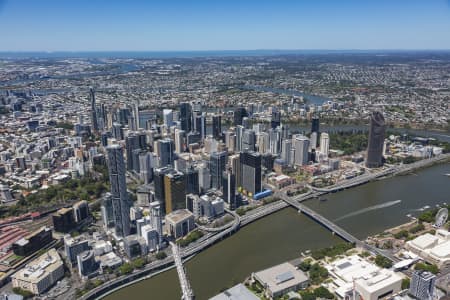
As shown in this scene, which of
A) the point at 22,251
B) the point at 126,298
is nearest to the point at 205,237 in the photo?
the point at 126,298

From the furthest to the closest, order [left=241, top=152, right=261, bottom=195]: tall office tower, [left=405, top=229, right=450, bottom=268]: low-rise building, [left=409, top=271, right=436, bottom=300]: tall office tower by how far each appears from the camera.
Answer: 1. [left=241, top=152, right=261, bottom=195]: tall office tower
2. [left=405, top=229, right=450, bottom=268]: low-rise building
3. [left=409, top=271, right=436, bottom=300]: tall office tower

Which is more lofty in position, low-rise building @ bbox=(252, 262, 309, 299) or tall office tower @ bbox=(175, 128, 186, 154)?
tall office tower @ bbox=(175, 128, 186, 154)

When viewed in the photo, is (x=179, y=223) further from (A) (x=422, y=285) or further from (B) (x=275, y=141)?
(B) (x=275, y=141)

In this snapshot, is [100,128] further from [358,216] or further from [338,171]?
[358,216]

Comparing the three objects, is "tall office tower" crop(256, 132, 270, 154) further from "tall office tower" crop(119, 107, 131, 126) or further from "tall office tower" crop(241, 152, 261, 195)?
"tall office tower" crop(119, 107, 131, 126)

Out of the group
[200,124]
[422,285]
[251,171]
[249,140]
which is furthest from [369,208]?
[200,124]

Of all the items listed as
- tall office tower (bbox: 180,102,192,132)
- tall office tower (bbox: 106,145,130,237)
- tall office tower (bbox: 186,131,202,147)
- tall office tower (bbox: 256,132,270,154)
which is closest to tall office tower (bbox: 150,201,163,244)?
tall office tower (bbox: 106,145,130,237)
